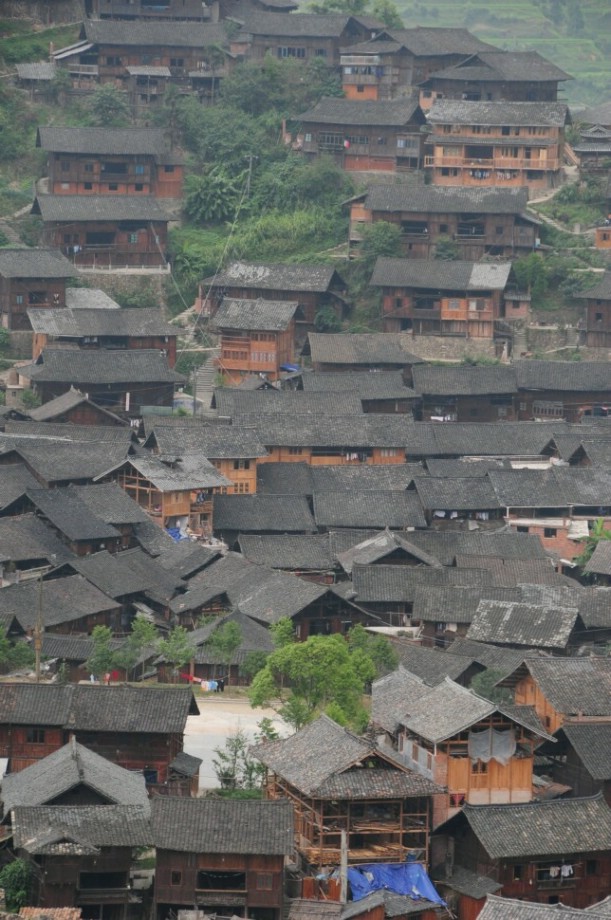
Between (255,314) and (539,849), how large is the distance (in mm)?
38638

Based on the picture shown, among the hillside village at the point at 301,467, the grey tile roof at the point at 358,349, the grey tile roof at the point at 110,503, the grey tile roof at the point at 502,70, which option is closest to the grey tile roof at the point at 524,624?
the hillside village at the point at 301,467

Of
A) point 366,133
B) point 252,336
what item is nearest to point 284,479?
point 252,336

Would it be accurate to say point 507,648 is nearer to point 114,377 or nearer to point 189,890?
point 189,890

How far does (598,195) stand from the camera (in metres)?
83.7

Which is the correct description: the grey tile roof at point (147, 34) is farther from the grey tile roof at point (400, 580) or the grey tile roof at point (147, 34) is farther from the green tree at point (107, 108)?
the grey tile roof at point (400, 580)

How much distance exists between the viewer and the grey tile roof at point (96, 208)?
260 ft

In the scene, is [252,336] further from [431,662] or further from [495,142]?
[431,662]

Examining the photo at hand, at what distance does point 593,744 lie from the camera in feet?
148

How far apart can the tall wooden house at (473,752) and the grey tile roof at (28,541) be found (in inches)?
695

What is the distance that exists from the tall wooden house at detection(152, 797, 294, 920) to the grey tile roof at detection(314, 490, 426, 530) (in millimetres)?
26110

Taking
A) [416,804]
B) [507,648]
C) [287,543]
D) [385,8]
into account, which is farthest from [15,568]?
[385,8]

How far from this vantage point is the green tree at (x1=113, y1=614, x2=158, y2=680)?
5175 centimetres

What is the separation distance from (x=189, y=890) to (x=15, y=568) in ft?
67.5

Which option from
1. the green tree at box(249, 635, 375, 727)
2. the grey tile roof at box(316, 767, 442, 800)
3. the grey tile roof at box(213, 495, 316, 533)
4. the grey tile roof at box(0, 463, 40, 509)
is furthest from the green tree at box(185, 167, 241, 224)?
the grey tile roof at box(316, 767, 442, 800)
